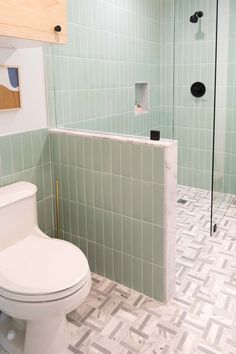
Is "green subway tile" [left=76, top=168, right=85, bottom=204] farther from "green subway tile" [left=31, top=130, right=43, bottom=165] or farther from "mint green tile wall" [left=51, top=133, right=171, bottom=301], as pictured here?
"green subway tile" [left=31, top=130, right=43, bottom=165]

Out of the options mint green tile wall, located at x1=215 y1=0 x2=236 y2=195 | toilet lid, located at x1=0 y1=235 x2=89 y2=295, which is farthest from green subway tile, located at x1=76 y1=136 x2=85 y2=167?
mint green tile wall, located at x1=215 y1=0 x2=236 y2=195

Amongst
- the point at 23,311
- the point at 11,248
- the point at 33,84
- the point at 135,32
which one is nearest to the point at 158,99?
the point at 135,32

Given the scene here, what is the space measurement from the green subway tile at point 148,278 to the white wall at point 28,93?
108cm

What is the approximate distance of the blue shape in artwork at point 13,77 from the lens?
6.29 feet

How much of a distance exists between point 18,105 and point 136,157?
2.46ft

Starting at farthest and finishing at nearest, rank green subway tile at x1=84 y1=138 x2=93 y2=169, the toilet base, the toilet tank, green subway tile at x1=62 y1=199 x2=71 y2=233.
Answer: green subway tile at x1=62 y1=199 x2=71 y2=233
green subway tile at x1=84 y1=138 x2=93 y2=169
the toilet tank
the toilet base

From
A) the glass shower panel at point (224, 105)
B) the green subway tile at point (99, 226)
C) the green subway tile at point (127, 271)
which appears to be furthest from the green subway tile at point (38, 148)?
the glass shower panel at point (224, 105)

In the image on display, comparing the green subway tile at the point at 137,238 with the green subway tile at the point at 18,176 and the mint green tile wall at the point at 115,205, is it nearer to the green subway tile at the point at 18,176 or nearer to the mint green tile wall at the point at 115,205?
the mint green tile wall at the point at 115,205

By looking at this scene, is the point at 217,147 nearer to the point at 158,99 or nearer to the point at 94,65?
the point at 158,99

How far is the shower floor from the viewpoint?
169cm

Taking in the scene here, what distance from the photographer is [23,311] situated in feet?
4.68

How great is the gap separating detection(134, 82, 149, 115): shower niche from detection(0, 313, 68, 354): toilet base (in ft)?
7.01

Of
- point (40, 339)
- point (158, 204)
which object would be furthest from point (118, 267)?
point (40, 339)

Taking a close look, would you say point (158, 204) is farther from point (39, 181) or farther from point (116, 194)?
point (39, 181)
